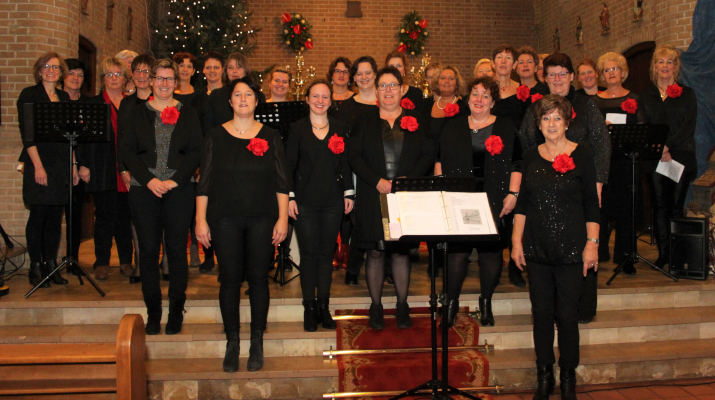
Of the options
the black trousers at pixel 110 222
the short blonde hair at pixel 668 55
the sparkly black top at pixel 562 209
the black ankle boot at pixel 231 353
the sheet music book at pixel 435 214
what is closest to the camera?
the sheet music book at pixel 435 214

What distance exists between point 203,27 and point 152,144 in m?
5.64

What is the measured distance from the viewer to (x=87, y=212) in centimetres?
758

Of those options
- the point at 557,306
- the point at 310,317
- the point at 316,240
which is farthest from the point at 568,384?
the point at 316,240

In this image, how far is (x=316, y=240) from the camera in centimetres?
401

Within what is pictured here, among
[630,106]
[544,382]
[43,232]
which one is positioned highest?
[630,106]

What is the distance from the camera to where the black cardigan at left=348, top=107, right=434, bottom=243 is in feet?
13.1

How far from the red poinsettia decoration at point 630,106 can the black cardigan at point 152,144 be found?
11.9 ft

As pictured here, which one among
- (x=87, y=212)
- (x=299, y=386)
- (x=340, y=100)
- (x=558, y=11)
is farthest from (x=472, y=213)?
(x=558, y=11)

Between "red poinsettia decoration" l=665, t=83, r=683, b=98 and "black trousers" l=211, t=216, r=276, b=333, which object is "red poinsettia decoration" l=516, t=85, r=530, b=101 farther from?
"black trousers" l=211, t=216, r=276, b=333

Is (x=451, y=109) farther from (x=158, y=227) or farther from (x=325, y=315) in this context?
(x=158, y=227)

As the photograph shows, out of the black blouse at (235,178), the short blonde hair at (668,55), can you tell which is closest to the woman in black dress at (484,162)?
the black blouse at (235,178)

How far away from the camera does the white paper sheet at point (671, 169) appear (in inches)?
204

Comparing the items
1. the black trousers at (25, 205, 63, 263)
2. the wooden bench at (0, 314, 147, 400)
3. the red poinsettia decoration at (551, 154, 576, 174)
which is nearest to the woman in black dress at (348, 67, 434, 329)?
the red poinsettia decoration at (551, 154, 576, 174)

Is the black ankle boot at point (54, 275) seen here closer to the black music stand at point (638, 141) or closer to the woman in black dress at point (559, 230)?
the woman in black dress at point (559, 230)
